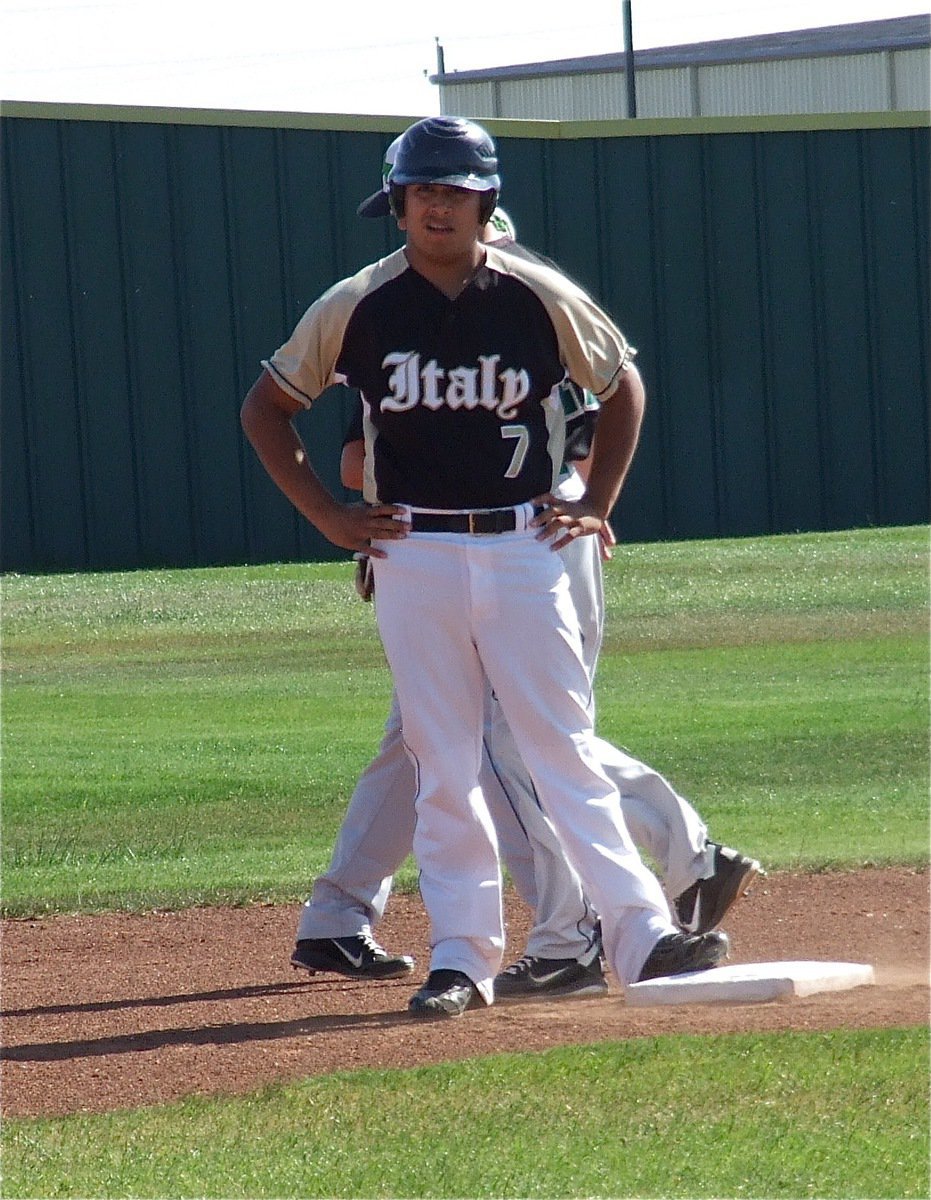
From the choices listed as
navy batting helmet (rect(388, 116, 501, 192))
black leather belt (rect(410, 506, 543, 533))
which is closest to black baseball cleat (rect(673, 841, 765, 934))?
black leather belt (rect(410, 506, 543, 533))

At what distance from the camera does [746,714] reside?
11258 millimetres

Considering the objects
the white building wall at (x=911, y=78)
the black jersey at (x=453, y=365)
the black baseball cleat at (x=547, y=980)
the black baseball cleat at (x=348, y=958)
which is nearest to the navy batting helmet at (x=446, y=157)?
the black jersey at (x=453, y=365)

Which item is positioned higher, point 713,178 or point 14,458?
point 713,178

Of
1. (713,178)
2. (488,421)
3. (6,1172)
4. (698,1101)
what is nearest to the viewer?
(6,1172)

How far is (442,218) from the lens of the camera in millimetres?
4555

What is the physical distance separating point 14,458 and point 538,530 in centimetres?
1836

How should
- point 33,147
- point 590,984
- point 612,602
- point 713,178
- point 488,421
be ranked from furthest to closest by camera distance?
point 713,178 → point 33,147 → point 612,602 → point 590,984 → point 488,421

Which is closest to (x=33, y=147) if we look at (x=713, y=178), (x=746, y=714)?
(x=713, y=178)

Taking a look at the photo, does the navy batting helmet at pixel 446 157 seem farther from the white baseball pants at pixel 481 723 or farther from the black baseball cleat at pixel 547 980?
the black baseball cleat at pixel 547 980

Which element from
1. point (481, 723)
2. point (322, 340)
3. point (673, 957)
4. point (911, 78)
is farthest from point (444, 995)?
point (911, 78)

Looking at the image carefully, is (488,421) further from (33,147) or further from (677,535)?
(677,535)

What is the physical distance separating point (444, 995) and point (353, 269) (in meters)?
19.6

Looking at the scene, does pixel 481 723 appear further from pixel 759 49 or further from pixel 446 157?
pixel 759 49

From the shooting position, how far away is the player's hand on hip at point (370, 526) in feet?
15.1
